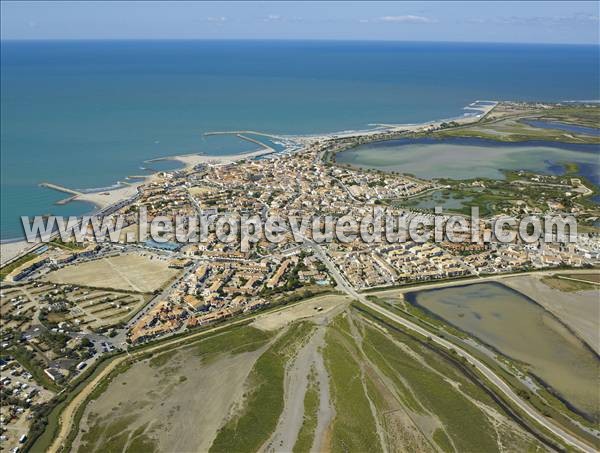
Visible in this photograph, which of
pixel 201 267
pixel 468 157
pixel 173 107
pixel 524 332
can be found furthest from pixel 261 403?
pixel 173 107

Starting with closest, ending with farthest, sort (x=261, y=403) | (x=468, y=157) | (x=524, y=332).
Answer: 1. (x=261, y=403)
2. (x=524, y=332)
3. (x=468, y=157)

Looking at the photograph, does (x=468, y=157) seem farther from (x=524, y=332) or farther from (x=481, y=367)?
(x=481, y=367)

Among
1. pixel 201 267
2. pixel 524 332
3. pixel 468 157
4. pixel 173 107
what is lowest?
pixel 524 332

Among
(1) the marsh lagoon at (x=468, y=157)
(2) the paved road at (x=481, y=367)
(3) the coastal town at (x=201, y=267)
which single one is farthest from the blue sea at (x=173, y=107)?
(2) the paved road at (x=481, y=367)

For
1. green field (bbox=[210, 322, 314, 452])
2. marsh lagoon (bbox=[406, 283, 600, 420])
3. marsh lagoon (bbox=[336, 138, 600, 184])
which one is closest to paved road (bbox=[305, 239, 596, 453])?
marsh lagoon (bbox=[406, 283, 600, 420])

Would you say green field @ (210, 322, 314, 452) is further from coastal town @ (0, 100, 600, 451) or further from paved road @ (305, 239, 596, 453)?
paved road @ (305, 239, 596, 453)

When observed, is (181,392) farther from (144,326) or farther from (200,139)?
(200,139)
